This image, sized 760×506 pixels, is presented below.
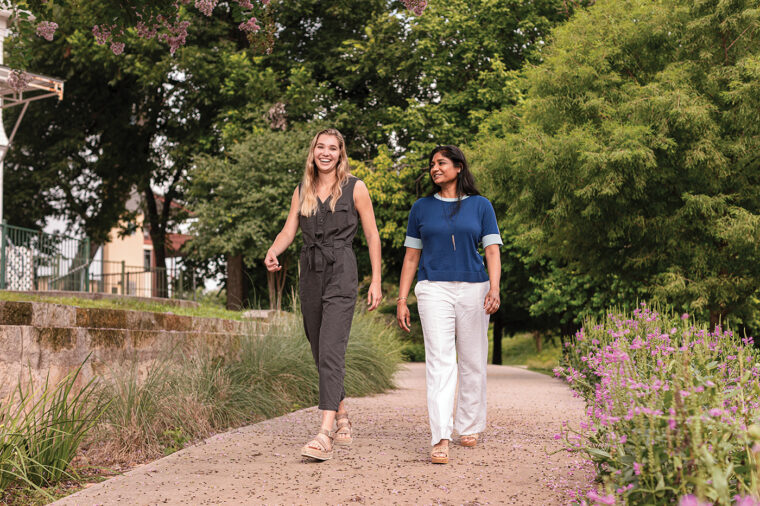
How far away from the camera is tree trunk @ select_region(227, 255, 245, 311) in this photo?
22.6 m

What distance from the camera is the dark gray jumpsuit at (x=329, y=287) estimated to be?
210 inches

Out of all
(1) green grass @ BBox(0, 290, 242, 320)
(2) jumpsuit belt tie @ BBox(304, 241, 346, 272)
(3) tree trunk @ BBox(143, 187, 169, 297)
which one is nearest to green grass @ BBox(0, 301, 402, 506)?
(2) jumpsuit belt tie @ BBox(304, 241, 346, 272)

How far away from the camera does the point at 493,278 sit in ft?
17.8

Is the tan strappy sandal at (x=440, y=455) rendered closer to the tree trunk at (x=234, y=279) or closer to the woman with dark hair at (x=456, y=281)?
the woman with dark hair at (x=456, y=281)

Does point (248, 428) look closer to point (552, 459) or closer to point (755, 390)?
point (552, 459)

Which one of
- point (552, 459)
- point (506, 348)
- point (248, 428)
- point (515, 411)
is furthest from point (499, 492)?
point (506, 348)

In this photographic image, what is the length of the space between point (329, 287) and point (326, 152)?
96 centimetres

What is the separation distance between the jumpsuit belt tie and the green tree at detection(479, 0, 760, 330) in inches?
321

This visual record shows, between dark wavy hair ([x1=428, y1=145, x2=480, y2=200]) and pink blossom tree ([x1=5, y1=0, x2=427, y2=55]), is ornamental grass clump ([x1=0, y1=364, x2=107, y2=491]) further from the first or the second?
dark wavy hair ([x1=428, y1=145, x2=480, y2=200])

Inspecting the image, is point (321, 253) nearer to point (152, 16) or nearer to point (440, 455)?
point (440, 455)

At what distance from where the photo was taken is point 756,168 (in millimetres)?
13273

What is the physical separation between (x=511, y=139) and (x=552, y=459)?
10707mm

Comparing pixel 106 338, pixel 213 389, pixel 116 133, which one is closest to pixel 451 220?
pixel 213 389

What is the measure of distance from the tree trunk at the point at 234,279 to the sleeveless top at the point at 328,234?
55.9 feet
